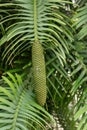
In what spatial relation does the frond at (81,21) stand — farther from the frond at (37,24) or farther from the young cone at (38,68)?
the young cone at (38,68)

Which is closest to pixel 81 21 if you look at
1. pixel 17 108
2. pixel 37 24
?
pixel 37 24

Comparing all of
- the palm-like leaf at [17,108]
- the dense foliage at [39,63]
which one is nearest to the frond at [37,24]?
the dense foliage at [39,63]

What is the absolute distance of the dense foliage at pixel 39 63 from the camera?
91 centimetres

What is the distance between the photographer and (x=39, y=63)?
0.91 m

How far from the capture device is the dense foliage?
0.91 m

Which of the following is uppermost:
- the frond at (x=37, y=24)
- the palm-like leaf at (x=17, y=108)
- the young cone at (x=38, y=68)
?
the frond at (x=37, y=24)

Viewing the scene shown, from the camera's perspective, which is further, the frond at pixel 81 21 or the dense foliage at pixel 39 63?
the frond at pixel 81 21

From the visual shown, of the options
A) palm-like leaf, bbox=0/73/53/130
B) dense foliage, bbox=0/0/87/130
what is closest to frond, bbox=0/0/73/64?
dense foliage, bbox=0/0/87/130

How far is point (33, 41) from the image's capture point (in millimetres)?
938

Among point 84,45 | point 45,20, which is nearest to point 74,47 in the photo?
point 84,45

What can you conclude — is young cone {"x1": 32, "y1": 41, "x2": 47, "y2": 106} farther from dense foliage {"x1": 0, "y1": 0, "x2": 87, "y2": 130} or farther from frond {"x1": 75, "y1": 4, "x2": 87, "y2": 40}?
frond {"x1": 75, "y1": 4, "x2": 87, "y2": 40}

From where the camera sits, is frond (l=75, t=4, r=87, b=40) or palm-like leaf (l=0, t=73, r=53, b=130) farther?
frond (l=75, t=4, r=87, b=40)

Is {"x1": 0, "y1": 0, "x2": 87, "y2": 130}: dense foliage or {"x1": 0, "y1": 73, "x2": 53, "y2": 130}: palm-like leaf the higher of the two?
{"x1": 0, "y1": 0, "x2": 87, "y2": 130}: dense foliage

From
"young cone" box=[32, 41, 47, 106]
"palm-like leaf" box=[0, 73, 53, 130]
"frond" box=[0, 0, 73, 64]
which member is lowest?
"palm-like leaf" box=[0, 73, 53, 130]
